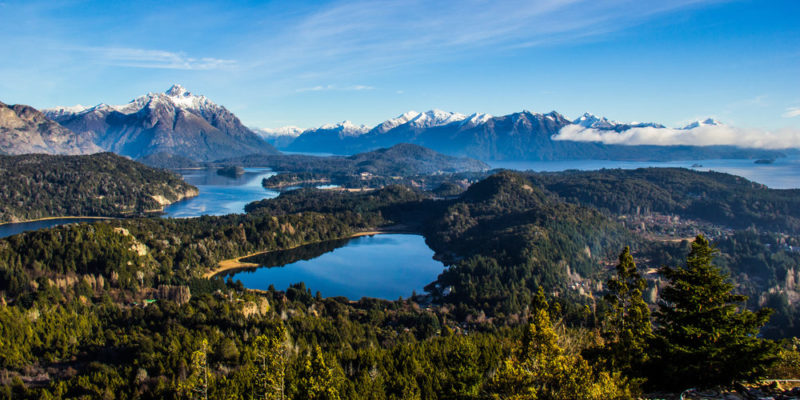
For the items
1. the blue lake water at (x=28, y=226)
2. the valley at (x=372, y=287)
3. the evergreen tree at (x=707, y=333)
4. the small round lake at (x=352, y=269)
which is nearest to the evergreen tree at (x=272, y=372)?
the valley at (x=372, y=287)

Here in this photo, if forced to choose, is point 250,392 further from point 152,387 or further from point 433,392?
point 433,392

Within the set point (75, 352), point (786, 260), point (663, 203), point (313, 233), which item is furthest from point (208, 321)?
point (663, 203)

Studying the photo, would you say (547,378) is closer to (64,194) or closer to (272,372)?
(272,372)

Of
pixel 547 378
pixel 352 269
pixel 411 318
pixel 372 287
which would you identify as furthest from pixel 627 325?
pixel 352 269

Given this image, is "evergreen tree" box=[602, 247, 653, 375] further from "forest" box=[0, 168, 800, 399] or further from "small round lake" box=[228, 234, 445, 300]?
"small round lake" box=[228, 234, 445, 300]

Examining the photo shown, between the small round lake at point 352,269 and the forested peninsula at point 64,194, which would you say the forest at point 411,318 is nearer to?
the small round lake at point 352,269

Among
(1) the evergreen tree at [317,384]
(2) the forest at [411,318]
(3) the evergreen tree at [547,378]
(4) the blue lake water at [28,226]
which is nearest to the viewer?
(3) the evergreen tree at [547,378]
